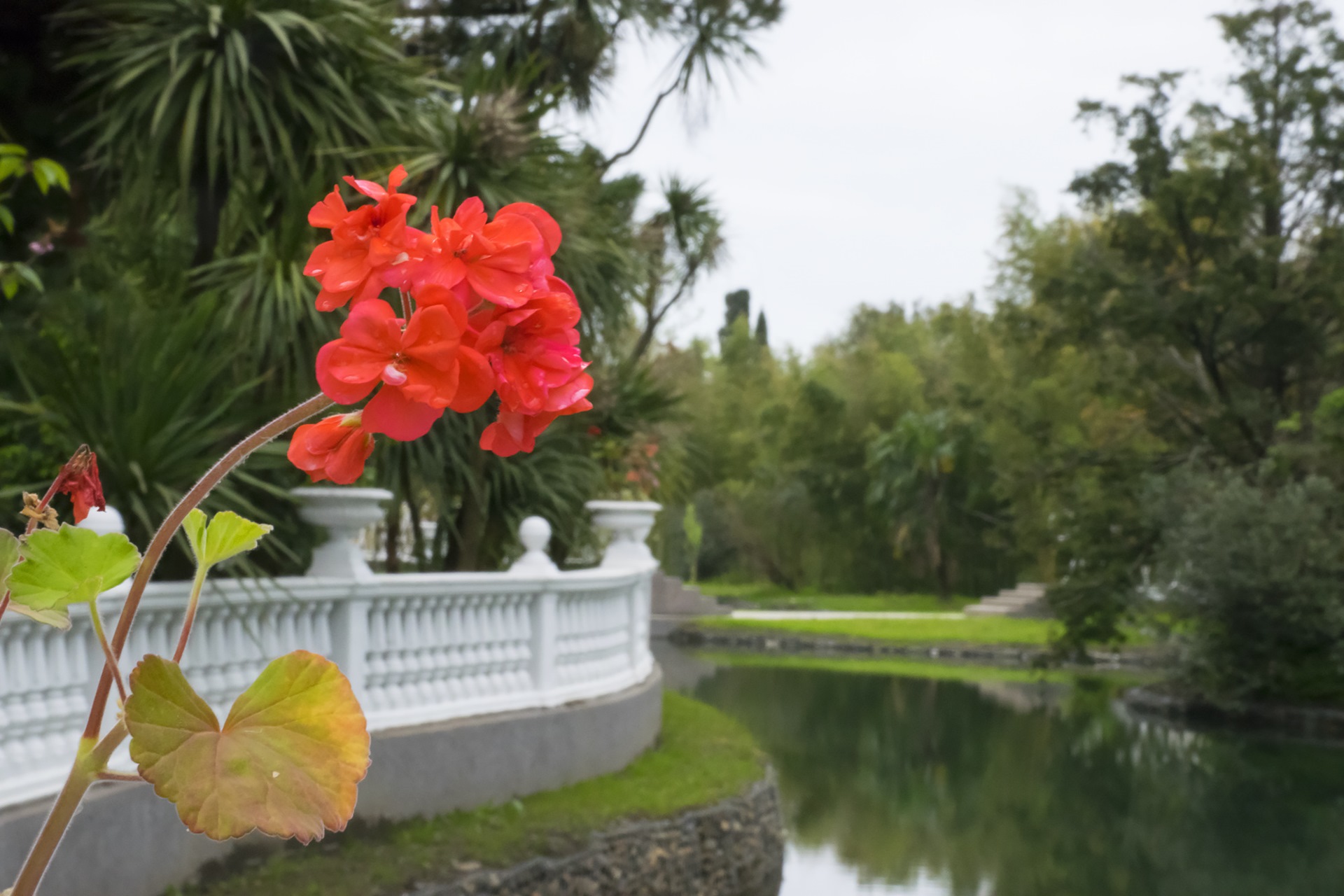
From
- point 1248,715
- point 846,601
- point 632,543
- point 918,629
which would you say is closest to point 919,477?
point 846,601

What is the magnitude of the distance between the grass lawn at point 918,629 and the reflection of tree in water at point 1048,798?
6205mm

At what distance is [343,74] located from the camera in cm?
631

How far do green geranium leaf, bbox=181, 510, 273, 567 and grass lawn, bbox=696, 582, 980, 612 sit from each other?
93.5 ft

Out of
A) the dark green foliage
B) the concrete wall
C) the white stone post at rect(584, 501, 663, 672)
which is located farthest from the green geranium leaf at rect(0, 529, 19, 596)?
the dark green foliage

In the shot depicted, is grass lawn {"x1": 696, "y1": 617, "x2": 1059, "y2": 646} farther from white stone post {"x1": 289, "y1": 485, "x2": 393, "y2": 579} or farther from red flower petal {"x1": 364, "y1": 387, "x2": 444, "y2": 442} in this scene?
red flower petal {"x1": 364, "y1": 387, "x2": 444, "y2": 442}

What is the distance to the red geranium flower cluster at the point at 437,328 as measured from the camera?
2.11ft

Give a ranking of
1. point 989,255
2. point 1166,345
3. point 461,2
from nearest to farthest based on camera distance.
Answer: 1. point 461,2
2. point 1166,345
3. point 989,255

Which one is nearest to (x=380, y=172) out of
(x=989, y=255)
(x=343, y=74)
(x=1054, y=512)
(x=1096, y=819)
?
(x=343, y=74)

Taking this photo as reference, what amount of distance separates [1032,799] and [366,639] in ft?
22.0

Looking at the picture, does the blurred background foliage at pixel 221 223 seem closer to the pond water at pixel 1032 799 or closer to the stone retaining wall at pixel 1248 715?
the pond water at pixel 1032 799

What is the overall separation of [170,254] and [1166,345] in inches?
572

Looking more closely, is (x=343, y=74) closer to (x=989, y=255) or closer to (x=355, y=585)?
(x=355, y=585)

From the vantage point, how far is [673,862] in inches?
233

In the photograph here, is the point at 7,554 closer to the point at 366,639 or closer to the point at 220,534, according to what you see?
the point at 220,534
